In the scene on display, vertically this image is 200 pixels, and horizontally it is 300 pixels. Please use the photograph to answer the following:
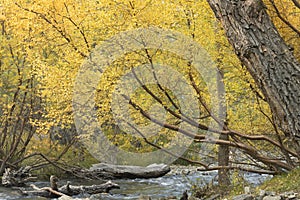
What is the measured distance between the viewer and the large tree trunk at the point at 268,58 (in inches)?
167

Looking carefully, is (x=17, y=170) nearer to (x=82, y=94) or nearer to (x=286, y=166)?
(x=82, y=94)

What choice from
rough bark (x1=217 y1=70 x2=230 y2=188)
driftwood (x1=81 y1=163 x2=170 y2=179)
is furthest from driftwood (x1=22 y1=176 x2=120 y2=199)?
rough bark (x1=217 y1=70 x2=230 y2=188)

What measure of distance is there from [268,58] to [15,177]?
819 centimetres

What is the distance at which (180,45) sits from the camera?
18.4ft

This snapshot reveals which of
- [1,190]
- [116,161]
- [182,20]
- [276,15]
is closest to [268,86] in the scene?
[276,15]

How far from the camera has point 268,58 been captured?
4273 mm

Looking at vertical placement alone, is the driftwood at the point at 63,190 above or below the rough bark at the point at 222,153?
below

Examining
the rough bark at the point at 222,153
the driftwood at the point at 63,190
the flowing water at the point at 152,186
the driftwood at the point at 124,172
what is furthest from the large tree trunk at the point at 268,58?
the driftwood at the point at 124,172

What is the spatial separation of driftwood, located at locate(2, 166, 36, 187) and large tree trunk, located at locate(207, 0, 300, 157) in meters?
7.59

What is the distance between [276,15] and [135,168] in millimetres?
8340

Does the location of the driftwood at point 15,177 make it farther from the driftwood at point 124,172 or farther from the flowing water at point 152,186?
the driftwood at point 124,172

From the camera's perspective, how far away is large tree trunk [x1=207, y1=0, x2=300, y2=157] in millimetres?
4230

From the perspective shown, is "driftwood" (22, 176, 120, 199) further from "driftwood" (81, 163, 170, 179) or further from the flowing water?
"driftwood" (81, 163, 170, 179)

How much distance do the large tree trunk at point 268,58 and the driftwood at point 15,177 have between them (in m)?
7.59
